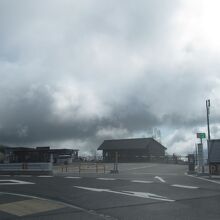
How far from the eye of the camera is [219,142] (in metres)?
32.3

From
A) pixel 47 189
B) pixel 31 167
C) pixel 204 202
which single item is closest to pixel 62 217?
pixel 204 202

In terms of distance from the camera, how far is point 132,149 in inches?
3802

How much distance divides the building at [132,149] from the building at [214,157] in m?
58.9

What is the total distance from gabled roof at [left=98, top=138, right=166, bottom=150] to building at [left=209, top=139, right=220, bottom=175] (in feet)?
208

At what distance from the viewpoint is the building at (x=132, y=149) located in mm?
95375

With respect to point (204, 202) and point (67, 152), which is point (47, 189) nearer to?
point (204, 202)

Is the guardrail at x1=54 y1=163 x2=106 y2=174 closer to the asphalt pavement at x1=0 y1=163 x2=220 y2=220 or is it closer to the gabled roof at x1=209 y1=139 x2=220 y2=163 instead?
the gabled roof at x1=209 y1=139 x2=220 y2=163

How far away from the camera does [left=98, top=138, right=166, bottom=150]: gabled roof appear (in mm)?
→ 96556

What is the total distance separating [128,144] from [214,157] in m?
66.7

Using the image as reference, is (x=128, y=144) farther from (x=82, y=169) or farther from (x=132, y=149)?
(x=82, y=169)

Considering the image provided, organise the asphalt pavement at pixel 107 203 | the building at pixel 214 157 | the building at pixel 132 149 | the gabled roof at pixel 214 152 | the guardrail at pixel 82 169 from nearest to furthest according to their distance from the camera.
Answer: the asphalt pavement at pixel 107 203
the building at pixel 214 157
the gabled roof at pixel 214 152
the guardrail at pixel 82 169
the building at pixel 132 149

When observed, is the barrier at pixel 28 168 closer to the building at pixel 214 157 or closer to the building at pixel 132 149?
the building at pixel 214 157

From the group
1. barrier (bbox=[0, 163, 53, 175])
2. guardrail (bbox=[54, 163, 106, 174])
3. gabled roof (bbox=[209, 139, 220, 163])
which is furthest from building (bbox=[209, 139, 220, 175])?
barrier (bbox=[0, 163, 53, 175])

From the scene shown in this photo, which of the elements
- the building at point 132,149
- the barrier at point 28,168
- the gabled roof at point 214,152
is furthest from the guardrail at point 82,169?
the building at point 132,149
